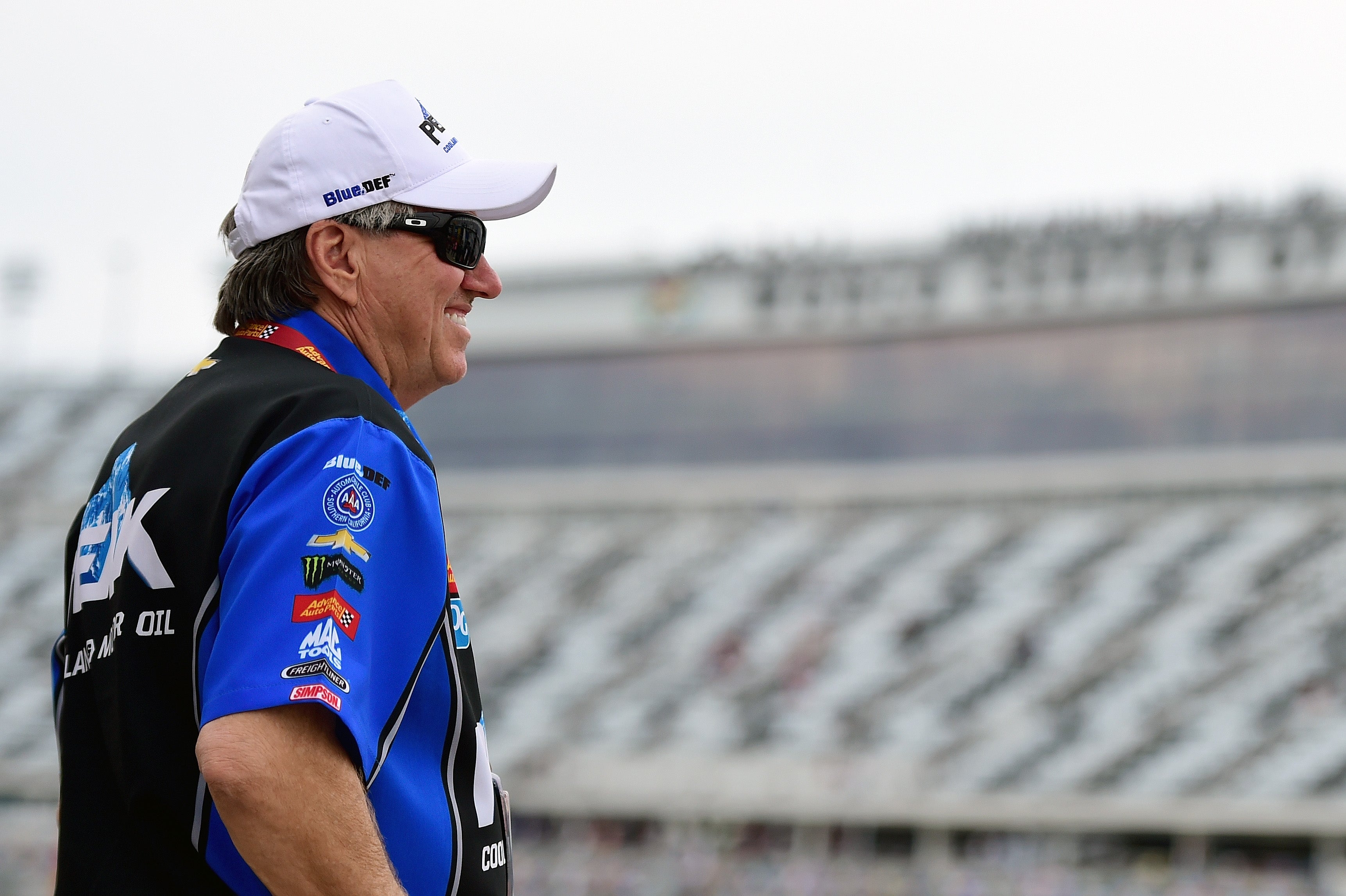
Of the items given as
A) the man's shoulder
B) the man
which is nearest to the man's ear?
the man

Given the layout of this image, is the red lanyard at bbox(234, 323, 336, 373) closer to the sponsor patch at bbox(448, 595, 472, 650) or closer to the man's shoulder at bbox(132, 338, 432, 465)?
the man's shoulder at bbox(132, 338, 432, 465)

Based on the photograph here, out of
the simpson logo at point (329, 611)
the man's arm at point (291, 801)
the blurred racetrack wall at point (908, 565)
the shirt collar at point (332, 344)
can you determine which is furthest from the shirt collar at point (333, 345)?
the blurred racetrack wall at point (908, 565)

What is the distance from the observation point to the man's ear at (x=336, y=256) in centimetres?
188

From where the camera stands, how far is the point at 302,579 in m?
1.57

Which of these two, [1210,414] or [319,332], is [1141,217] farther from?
[319,332]

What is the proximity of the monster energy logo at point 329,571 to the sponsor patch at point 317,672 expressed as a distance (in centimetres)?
8

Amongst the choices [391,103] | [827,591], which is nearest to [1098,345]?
[827,591]

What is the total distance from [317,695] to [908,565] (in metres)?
28.4

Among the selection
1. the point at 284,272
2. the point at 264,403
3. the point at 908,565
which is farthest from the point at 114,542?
the point at 908,565

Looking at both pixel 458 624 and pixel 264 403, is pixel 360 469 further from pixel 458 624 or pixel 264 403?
pixel 458 624

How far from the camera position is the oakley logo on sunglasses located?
73.1 inches

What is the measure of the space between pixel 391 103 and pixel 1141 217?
29.4 meters

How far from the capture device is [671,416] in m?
32.2

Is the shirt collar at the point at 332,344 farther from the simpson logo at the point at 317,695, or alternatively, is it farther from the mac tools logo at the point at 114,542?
the simpson logo at the point at 317,695
